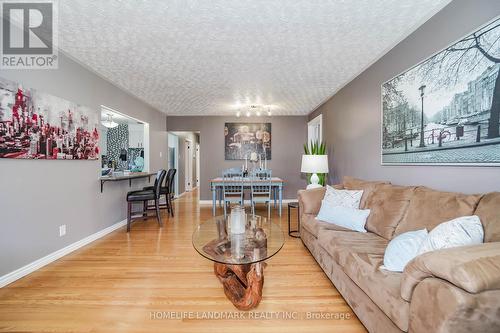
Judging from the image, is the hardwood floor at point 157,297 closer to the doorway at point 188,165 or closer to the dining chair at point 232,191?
the dining chair at point 232,191

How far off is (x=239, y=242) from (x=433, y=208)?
58.4 inches

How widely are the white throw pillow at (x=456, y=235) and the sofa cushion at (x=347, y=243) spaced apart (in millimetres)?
420

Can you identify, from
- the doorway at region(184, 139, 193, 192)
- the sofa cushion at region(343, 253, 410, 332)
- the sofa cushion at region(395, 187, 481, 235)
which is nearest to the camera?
the sofa cushion at region(343, 253, 410, 332)

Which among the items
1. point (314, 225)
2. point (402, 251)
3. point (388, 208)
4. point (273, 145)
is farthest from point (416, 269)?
point (273, 145)

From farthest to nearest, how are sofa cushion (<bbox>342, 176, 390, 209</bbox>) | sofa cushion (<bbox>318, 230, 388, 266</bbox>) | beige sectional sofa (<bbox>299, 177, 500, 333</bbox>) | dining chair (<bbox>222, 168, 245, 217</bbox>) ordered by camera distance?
dining chair (<bbox>222, 168, 245, 217</bbox>) → sofa cushion (<bbox>342, 176, 390, 209</bbox>) → sofa cushion (<bbox>318, 230, 388, 266</bbox>) → beige sectional sofa (<bbox>299, 177, 500, 333</bbox>)

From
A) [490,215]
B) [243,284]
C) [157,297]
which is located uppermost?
[490,215]

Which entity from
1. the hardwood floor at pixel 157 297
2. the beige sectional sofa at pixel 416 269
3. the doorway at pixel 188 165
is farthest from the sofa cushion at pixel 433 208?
the doorway at pixel 188 165

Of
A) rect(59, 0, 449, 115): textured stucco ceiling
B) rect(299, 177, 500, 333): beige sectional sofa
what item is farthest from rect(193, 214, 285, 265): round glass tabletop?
rect(59, 0, 449, 115): textured stucco ceiling

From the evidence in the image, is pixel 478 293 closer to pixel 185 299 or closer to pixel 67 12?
pixel 185 299

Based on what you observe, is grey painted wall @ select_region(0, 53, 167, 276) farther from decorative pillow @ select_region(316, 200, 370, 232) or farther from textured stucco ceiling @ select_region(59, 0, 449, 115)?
decorative pillow @ select_region(316, 200, 370, 232)

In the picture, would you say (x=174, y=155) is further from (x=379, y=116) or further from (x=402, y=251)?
(x=402, y=251)

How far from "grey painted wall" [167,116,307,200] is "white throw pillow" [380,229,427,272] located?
4745 mm

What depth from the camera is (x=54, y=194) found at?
2.59m

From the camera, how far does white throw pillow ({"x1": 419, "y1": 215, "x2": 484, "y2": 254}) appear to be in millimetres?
1199
